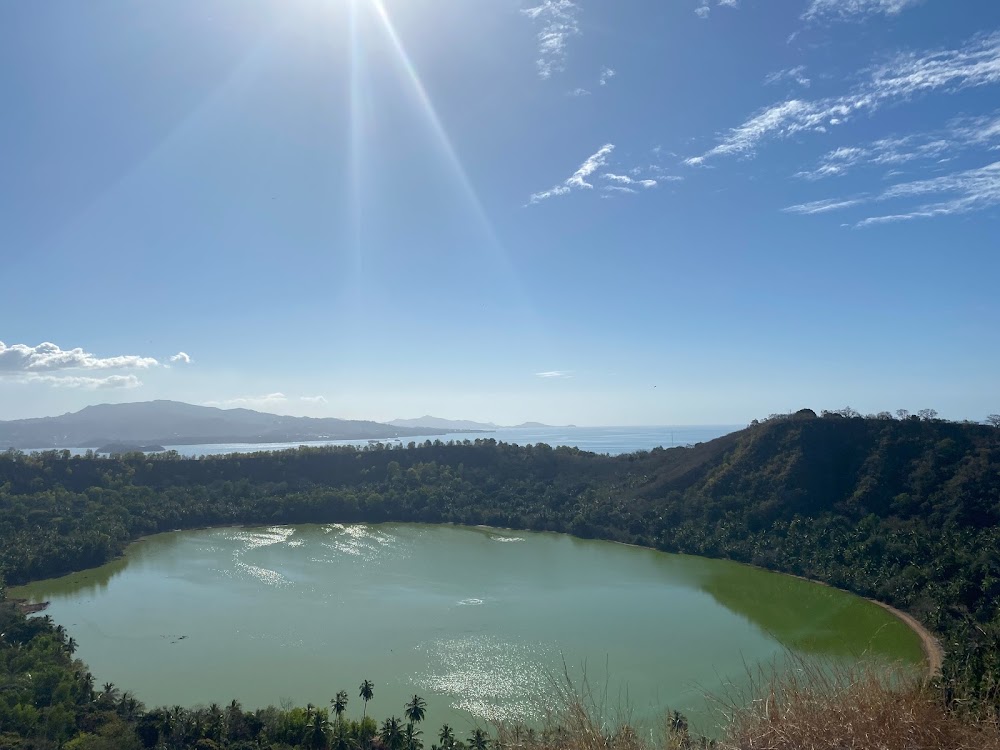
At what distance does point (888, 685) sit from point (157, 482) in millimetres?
55621

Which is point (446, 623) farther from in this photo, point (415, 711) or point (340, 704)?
point (415, 711)

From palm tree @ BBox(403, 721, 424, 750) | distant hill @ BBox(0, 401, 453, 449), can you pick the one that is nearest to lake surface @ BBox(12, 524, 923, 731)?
palm tree @ BBox(403, 721, 424, 750)

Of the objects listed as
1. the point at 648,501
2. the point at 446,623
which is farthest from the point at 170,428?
the point at 446,623

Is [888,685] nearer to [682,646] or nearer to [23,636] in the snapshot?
[682,646]

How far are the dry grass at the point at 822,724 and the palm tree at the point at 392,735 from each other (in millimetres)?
11794

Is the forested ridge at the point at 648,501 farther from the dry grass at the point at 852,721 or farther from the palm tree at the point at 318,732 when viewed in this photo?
the dry grass at the point at 852,721

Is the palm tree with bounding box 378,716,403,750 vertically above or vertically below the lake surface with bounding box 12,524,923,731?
above

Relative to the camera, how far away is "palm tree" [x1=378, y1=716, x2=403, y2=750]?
47.2 feet

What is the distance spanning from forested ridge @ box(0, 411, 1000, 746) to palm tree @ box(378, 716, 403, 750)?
12.0 feet

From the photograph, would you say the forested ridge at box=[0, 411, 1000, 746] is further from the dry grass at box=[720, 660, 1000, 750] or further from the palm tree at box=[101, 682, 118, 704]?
the dry grass at box=[720, 660, 1000, 750]

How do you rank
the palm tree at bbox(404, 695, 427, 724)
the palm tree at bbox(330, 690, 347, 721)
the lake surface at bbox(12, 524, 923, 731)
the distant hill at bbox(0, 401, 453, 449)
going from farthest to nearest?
the distant hill at bbox(0, 401, 453, 449) < the lake surface at bbox(12, 524, 923, 731) < the palm tree at bbox(330, 690, 347, 721) < the palm tree at bbox(404, 695, 427, 724)

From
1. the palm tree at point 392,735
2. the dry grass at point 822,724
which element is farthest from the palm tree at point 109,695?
the dry grass at point 822,724

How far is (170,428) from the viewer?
520 ft

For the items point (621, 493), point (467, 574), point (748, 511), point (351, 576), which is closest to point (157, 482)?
point (351, 576)
